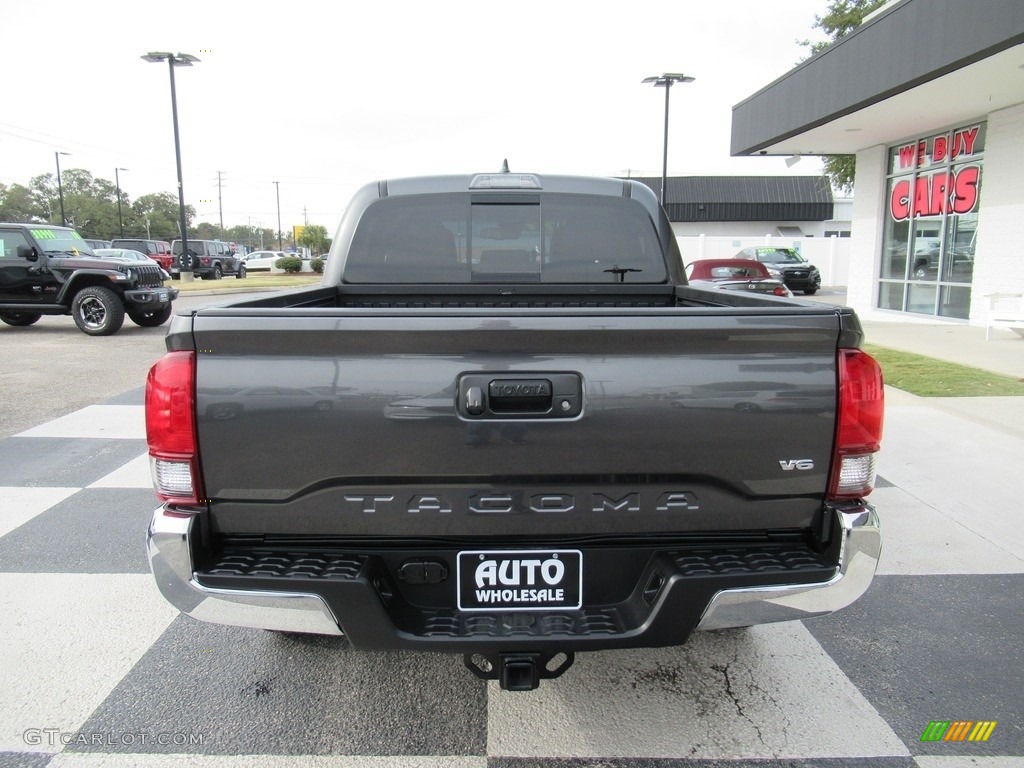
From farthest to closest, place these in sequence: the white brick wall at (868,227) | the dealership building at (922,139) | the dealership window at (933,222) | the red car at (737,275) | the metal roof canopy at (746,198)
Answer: the metal roof canopy at (746,198), the white brick wall at (868,227), the red car at (737,275), the dealership window at (933,222), the dealership building at (922,139)

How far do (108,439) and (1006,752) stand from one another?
21.1 feet

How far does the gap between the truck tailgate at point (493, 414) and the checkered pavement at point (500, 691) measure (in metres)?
0.93

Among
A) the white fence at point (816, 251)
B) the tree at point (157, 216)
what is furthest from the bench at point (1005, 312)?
the tree at point (157, 216)

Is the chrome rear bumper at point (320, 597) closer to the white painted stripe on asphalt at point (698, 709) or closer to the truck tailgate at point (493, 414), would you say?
the truck tailgate at point (493, 414)

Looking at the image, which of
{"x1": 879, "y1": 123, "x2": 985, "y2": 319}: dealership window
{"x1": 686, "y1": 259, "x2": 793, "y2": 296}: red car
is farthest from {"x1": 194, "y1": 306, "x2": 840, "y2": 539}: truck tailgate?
{"x1": 879, "y1": 123, "x2": 985, "y2": 319}: dealership window

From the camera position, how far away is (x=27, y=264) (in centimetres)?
1290

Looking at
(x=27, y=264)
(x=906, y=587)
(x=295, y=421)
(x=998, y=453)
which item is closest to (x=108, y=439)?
(x=295, y=421)

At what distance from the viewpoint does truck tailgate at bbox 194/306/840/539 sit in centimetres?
197

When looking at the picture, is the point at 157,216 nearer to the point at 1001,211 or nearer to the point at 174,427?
the point at 1001,211

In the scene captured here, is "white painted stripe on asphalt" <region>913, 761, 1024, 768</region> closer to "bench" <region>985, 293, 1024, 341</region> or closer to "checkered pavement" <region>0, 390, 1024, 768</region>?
"checkered pavement" <region>0, 390, 1024, 768</region>

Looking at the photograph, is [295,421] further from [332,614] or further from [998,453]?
[998,453]

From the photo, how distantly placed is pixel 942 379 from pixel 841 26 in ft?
76.6

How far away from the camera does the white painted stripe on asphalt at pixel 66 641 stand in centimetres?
258

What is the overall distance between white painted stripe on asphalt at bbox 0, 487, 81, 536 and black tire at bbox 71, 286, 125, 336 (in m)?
9.08
